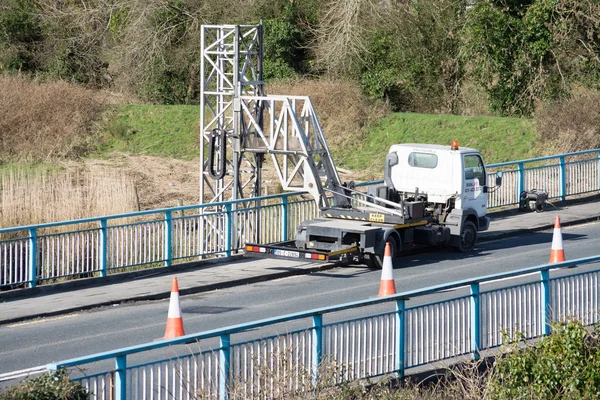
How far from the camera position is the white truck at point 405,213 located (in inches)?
711

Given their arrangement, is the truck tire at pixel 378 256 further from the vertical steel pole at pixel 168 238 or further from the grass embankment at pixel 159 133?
the grass embankment at pixel 159 133

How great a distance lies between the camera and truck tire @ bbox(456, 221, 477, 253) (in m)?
19.8

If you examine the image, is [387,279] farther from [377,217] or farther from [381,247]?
[377,217]

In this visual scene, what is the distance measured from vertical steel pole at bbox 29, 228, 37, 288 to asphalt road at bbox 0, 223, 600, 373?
63.6 inches

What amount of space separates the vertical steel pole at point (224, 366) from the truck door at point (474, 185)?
1171cm

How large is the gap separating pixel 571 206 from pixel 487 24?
49.7ft

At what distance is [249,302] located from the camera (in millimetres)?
16031

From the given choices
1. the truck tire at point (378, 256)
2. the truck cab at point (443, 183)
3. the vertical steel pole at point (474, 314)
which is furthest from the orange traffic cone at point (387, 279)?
the truck cab at point (443, 183)

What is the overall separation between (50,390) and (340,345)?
3.27m

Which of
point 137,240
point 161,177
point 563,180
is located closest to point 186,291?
point 137,240

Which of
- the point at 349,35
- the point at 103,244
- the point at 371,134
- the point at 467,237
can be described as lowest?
the point at 467,237

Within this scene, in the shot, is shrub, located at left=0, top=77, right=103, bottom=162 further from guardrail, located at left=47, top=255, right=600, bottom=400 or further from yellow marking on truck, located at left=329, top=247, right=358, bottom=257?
guardrail, located at left=47, top=255, right=600, bottom=400

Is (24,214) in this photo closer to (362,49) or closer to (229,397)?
(229,397)

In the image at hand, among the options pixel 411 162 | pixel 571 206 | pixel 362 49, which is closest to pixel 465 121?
pixel 362 49
